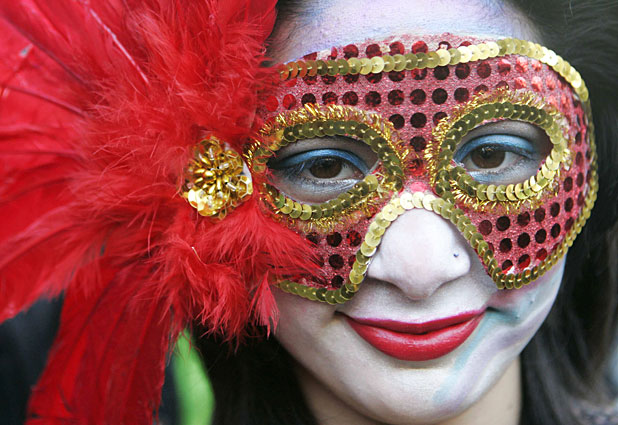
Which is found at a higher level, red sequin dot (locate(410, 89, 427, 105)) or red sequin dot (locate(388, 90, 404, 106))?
red sequin dot (locate(388, 90, 404, 106))

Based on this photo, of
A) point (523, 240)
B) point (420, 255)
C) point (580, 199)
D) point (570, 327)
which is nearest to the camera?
point (420, 255)

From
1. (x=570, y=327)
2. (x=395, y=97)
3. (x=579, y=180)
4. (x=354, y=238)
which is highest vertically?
(x=395, y=97)

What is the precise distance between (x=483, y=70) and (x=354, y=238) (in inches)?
15.9

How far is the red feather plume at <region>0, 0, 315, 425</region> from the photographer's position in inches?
47.1

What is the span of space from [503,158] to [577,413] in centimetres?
86

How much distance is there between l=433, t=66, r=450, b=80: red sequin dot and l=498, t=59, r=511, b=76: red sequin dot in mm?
107

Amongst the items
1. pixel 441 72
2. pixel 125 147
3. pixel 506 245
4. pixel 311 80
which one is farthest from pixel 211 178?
pixel 506 245

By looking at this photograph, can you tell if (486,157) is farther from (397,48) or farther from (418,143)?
(397,48)

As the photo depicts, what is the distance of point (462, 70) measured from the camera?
3.98ft

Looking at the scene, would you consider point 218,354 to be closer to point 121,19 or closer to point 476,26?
point 121,19

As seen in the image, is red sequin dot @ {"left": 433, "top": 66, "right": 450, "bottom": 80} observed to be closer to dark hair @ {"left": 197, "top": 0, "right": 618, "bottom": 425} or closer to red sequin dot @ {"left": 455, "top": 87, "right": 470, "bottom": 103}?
red sequin dot @ {"left": 455, "top": 87, "right": 470, "bottom": 103}

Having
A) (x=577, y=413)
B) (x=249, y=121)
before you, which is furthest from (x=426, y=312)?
(x=577, y=413)

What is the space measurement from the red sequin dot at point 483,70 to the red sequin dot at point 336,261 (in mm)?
443

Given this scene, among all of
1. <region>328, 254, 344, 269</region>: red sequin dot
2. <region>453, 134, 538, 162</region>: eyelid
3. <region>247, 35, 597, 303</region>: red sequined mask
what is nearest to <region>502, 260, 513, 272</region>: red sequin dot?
<region>247, 35, 597, 303</region>: red sequined mask
